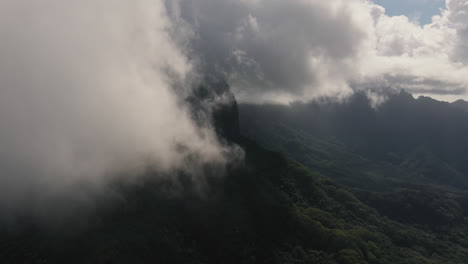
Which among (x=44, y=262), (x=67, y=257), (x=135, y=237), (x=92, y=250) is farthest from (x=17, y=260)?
(x=135, y=237)

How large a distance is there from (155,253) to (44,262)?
2388 inches

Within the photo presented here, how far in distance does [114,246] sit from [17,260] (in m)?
49.9

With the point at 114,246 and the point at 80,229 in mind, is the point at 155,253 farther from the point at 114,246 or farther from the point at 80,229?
the point at 80,229

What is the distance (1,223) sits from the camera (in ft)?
630

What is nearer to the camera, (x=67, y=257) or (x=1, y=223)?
(x=67, y=257)

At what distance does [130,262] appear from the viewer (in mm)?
183625

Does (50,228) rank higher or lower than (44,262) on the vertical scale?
higher

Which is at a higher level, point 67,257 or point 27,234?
point 27,234

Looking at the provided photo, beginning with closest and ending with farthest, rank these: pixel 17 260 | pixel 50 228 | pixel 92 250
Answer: pixel 17 260
pixel 92 250
pixel 50 228

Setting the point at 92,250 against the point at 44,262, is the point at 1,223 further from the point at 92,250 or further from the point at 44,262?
the point at 92,250

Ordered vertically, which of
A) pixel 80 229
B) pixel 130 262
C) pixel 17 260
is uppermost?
pixel 80 229

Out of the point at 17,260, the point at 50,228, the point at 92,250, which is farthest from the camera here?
the point at 50,228

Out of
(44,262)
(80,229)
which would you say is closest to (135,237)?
(80,229)

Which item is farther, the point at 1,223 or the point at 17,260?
the point at 1,223
